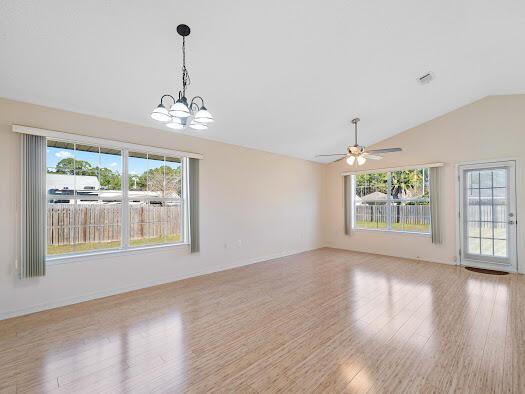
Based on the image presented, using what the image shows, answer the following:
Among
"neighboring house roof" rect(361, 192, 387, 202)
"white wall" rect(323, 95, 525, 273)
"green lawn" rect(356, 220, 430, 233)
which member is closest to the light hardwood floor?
"white wall" rect(323, 95, 525, 273)

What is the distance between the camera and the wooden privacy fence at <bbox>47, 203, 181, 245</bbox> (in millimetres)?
3521

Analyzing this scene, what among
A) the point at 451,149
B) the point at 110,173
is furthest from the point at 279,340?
the point at 451,149

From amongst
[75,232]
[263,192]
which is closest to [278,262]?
[263,192]

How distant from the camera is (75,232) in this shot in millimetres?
3645

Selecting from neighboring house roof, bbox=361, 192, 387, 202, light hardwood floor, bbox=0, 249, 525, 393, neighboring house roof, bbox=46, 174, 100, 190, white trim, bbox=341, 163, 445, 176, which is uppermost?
white trim, bbox=341, 163, 445, 176

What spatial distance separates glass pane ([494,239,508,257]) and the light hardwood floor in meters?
Result: 0.85

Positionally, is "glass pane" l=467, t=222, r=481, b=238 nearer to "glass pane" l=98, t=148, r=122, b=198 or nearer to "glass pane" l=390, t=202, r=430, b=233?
"glass pane" l=390, t=202, r=430, b=233

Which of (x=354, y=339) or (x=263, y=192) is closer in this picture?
(x=354, y=339)

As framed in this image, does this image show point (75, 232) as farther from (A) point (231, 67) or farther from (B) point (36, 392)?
(A) point (231, 67)

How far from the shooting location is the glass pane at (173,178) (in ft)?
15.1

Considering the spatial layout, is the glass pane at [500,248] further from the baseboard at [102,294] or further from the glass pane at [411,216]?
the baseboard at [102,294]

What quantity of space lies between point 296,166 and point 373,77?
328 cm

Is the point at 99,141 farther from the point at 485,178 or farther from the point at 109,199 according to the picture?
the point at 485,178

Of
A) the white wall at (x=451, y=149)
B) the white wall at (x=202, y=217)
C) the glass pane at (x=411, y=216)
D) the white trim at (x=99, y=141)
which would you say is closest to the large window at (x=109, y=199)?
the white trim at (x=99, y=141)
